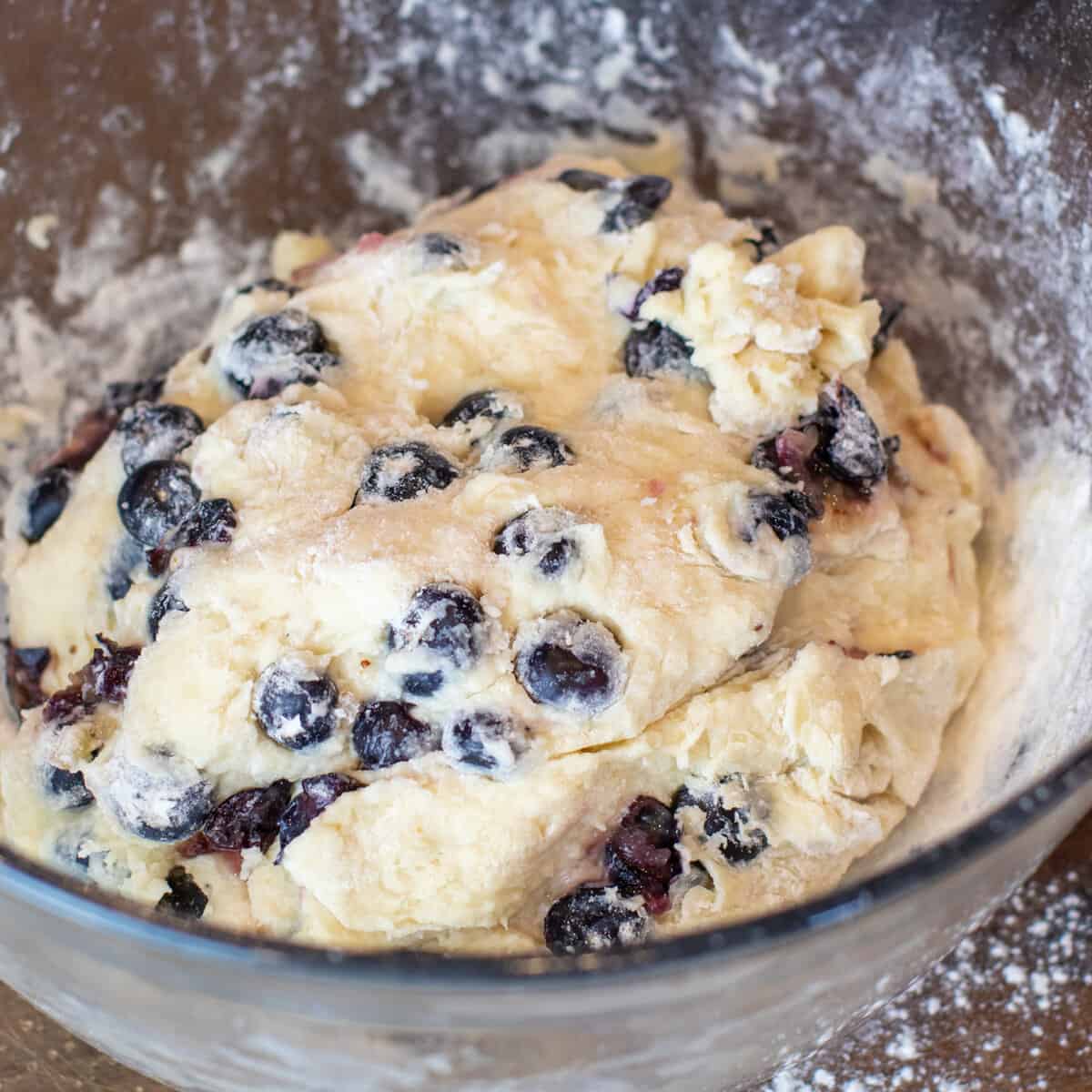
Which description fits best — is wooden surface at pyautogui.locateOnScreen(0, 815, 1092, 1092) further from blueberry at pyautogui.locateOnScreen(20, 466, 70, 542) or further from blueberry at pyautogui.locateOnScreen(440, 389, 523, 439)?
blueberry at pyautogui.locateOnScreen(440, 389, 523, 439)

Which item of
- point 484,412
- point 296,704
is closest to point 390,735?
point 296,704

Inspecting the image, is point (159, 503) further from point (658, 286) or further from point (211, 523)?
point (658, 286)

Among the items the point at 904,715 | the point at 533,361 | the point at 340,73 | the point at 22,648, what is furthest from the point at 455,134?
the point at 904,715

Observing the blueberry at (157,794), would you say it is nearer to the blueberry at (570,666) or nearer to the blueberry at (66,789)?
the blueberry at (66,789)

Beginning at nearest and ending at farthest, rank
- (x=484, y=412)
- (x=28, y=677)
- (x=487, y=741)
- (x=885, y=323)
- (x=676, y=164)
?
(x=487, y=741) → (x=484, y=412) → (x=28, y=677) → (x=885, y=323) → (x=676, y=164)

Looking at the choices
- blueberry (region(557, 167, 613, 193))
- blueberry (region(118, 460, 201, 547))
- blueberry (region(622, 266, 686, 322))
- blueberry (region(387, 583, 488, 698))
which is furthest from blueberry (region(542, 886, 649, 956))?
blueberry (region(557, 167, 613, 193))

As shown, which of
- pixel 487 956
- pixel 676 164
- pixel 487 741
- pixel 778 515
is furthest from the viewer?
pixel 676 164

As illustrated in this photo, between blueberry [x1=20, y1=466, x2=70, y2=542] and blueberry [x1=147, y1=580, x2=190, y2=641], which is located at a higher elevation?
blueberry [x1=147, y1=580, x2=190, y2=641]
